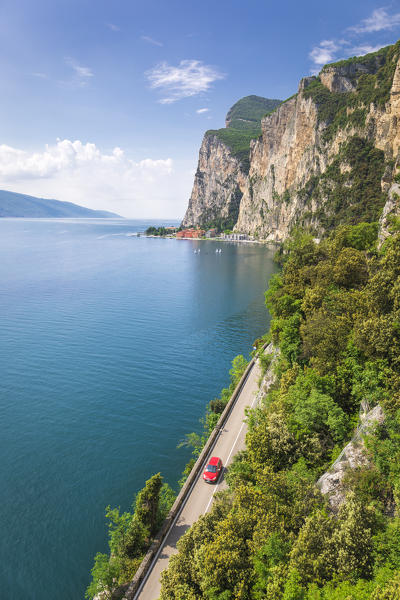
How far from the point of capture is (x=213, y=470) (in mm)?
24234

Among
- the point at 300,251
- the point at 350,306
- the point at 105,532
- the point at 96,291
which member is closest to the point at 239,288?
the point at 96,291

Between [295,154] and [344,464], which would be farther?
[295,154]

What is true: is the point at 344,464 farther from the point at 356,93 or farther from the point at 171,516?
the point at 356,93

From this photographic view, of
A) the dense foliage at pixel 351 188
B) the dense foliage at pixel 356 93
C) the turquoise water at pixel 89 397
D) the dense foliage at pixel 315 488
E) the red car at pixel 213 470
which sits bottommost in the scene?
the turquoise water at pixel 89 397

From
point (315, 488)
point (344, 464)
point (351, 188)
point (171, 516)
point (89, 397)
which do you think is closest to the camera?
point (315, 488)

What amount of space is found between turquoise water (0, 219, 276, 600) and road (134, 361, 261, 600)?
575 cm

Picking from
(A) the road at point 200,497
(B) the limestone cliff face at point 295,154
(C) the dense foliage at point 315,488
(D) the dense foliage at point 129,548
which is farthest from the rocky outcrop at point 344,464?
(B) the limestone cliff face at point 295,154

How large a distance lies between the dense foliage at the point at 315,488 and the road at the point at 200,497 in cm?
286

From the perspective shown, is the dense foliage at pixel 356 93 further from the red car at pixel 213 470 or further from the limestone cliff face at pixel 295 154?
the red car at pixel 213 470

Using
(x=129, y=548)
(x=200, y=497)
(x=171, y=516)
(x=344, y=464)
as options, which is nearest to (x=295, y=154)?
(x=200, y=497)

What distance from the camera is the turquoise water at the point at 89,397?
2447 centimetres

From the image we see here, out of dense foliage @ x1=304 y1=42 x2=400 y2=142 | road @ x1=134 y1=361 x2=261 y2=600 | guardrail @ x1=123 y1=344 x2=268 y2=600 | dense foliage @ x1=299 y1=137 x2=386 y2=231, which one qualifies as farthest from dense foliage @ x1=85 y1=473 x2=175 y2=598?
dense foliage @ x1=304 y1=42 x2=400 y2=142

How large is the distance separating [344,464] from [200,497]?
10.7m

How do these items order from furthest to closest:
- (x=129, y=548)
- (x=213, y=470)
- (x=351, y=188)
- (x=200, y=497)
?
1. (x=351, y=188)
2. (x=213, y=470)
3. (x=200, y=497)
4. (x=129, y=548)
